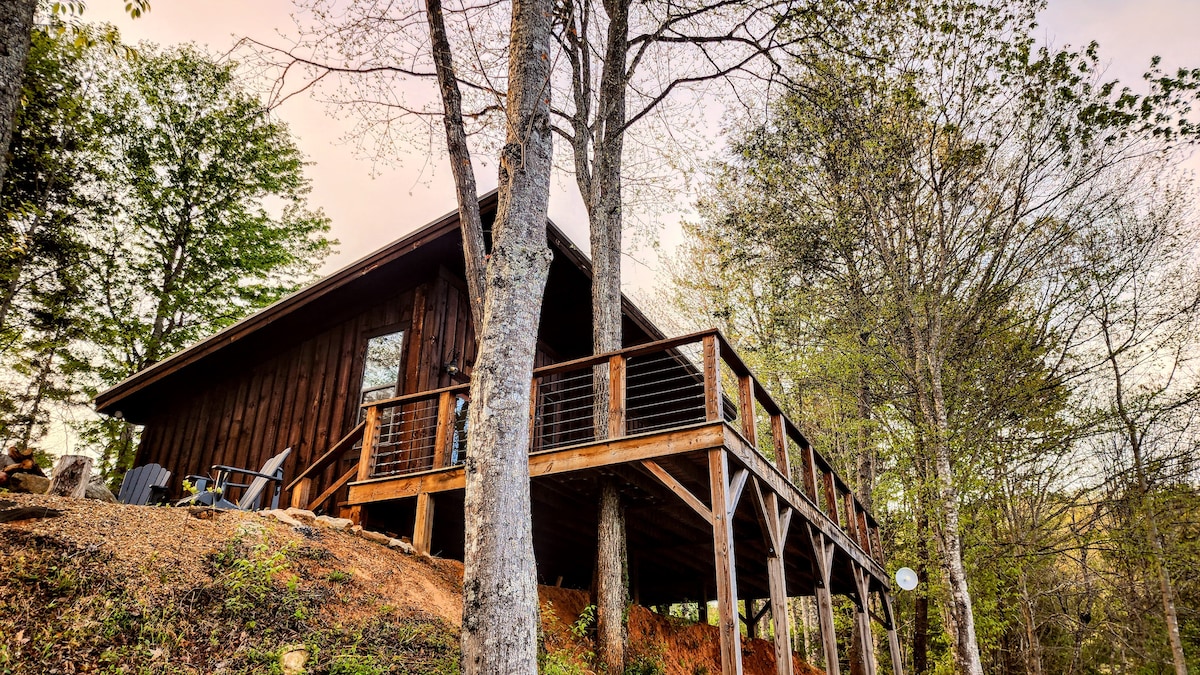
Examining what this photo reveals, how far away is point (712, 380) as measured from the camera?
21.7ft

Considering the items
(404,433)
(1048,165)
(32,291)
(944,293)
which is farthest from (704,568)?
(32,291)

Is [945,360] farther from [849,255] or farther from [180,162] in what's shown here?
[180,162]

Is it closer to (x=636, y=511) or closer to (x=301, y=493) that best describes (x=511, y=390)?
(x=636, y=511)

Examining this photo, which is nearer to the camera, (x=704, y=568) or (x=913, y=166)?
(x=704, y=568)

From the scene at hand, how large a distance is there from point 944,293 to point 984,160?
2.82 metres

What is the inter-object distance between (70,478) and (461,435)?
178 inches

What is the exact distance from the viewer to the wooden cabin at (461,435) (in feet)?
22.8

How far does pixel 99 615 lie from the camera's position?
13.1 feet

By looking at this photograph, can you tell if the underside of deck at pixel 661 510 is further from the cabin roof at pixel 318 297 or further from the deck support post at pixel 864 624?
the cabin roof at pixel 318 297

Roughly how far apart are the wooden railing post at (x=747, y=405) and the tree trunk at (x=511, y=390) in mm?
3051

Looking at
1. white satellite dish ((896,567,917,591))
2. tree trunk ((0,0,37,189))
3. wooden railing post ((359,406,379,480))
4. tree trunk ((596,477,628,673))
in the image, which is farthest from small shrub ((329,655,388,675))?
white satellite dish ((896,567,917,591))

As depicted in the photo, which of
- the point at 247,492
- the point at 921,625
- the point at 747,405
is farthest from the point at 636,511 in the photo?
the point at 921,625

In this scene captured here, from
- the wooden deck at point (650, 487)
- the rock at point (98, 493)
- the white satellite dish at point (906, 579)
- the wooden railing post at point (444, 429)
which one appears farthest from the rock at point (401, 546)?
the white satellite dish at point (906, 579)

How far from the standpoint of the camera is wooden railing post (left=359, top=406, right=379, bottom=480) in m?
8.06
